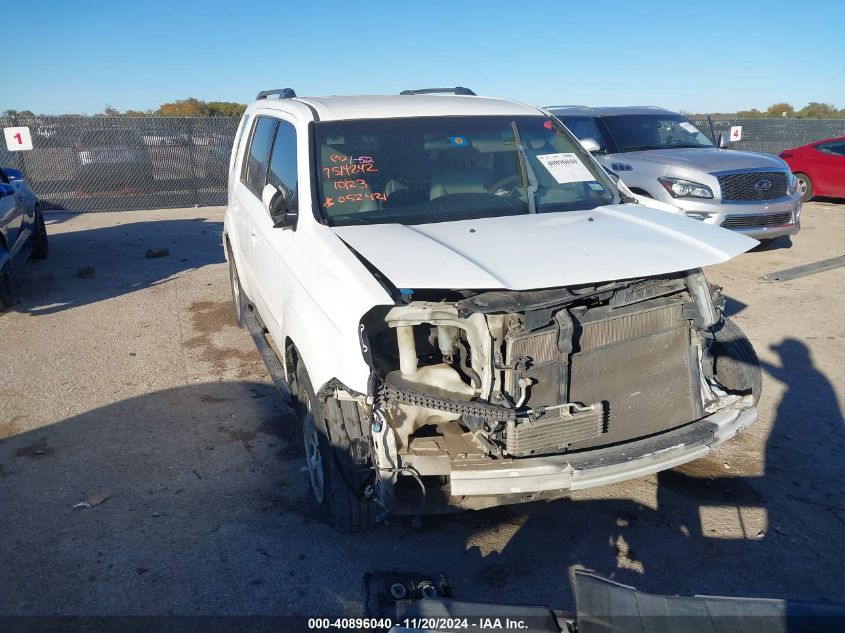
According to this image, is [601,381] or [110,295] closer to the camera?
[601,381]

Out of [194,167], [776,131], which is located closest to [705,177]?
[194,167]

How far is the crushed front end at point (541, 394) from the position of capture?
311 centimetres

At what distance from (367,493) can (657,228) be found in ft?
6.93

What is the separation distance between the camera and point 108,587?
3.27 m

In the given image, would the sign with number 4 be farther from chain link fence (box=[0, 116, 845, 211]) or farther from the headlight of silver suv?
the headlight of silver suv

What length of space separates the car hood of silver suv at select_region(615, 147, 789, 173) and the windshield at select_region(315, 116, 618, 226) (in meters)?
4.94

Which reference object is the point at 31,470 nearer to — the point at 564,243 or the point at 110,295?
the point at 564,243

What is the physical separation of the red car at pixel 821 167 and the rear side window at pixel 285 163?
43.5 feet

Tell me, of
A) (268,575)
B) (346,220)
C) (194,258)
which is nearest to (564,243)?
(346,220)

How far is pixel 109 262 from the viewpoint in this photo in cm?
1041

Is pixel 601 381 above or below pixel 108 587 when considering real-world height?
above

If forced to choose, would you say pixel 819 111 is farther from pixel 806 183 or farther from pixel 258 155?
pixel 258 155

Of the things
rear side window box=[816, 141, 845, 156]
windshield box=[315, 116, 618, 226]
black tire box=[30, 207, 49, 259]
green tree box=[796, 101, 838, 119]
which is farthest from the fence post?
green tree box=[796, 101, 838, 119]

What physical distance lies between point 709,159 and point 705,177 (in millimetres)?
560
